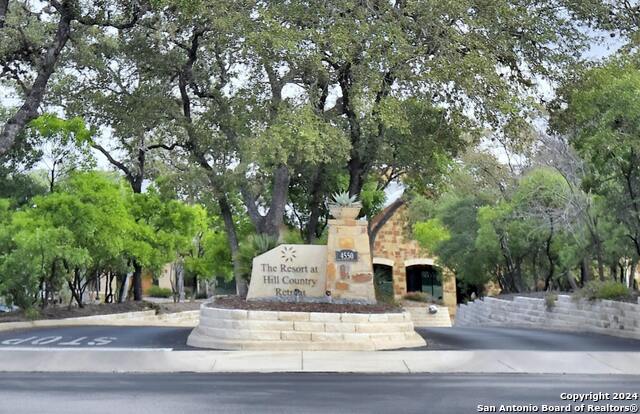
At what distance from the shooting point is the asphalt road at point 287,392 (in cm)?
831

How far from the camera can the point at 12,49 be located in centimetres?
2152

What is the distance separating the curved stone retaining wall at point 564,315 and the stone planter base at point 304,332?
7.45 m

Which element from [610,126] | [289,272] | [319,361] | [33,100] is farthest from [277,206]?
[610,126]

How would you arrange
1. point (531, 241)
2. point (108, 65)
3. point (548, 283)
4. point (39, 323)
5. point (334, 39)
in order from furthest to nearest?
1. point (548, 283)
2. point (531, 241)
3. point (108, 65)
4. point (39, 323)
5. point (334, 39)

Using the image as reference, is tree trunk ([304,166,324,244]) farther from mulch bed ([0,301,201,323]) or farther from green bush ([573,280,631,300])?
green bush ([573,280,631,300])

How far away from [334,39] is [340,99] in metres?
5.29

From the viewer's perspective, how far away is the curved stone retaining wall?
64.5 ft

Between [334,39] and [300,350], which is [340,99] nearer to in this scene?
[334,39]

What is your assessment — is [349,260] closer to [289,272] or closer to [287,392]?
[289,272]

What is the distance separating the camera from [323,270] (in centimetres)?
1753

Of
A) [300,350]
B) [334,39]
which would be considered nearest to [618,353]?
[300,350]

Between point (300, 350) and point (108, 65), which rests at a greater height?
point (108, 65)

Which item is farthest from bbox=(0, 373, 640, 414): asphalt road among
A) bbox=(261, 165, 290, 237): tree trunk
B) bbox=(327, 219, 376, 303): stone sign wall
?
bbox=(261, 165, 290, 237): tree trunk

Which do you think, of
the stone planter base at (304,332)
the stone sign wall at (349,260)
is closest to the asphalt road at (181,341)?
the stone planter base at (304,332)
